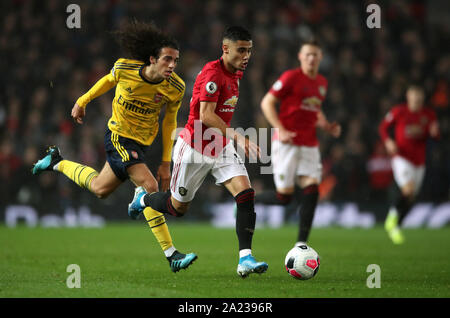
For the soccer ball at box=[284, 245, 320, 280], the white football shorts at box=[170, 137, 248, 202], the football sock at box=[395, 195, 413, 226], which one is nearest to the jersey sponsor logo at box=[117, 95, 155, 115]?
the white football shorts at box=[170, 137, 248, 202]

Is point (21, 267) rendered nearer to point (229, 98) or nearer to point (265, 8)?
point (229, 98)

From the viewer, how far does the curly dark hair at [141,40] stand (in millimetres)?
6444

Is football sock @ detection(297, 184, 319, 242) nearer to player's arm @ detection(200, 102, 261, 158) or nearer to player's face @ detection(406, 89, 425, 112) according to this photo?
player's arm @ detection(200, 102, 261, 158)

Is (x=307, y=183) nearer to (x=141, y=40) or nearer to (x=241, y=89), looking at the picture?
(x=141, y=40)

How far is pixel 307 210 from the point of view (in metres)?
7.48

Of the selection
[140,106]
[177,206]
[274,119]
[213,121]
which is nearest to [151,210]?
[177,206]

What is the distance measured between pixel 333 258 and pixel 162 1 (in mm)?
11418

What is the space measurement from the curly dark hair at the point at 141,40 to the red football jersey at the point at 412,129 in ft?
18.7

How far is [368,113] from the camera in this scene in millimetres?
16344

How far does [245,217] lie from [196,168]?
62 cm

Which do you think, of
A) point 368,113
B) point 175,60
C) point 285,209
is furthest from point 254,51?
point 175,60

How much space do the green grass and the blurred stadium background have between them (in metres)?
1.83

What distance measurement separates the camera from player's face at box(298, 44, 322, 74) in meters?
7.92

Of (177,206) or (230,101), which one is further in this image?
(177,206)
